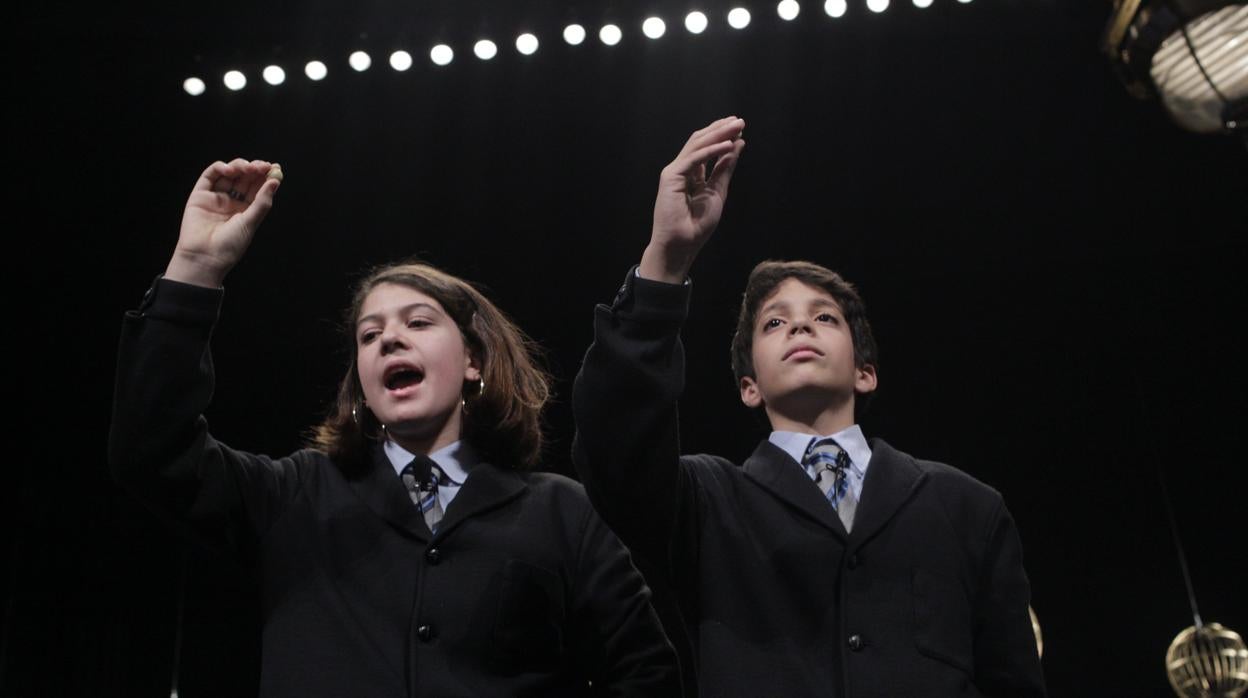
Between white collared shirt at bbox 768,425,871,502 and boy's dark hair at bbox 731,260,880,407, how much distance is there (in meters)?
0.19

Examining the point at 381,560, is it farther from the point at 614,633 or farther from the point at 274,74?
the point at 274,74

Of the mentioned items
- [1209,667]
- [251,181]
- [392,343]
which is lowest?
[1209,667]

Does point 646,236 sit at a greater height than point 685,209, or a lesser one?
greater

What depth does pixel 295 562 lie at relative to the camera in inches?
62.1

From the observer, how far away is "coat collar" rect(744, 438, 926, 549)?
158cm

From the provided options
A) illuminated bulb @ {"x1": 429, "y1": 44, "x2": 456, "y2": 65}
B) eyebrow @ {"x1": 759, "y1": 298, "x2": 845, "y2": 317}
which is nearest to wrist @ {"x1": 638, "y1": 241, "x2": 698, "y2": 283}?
eyebrow @ {"x1": 759, "y1": 298, "x2": 845, "y2": 317}

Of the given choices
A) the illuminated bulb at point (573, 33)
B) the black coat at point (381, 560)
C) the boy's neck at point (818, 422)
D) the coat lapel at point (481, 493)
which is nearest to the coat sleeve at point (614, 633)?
the black coat at point (381, 560)

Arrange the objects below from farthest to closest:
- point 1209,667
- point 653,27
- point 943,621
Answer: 1. point 1209,667
2. point 653,27
3. point 943,621

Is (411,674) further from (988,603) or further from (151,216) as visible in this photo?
(151,216)

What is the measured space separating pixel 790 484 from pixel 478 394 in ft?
1.87

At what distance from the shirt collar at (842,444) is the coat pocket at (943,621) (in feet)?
0.71

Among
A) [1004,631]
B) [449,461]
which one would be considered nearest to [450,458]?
[449,461]

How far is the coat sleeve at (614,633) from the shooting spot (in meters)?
1.69

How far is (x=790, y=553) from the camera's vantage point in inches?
62.0
